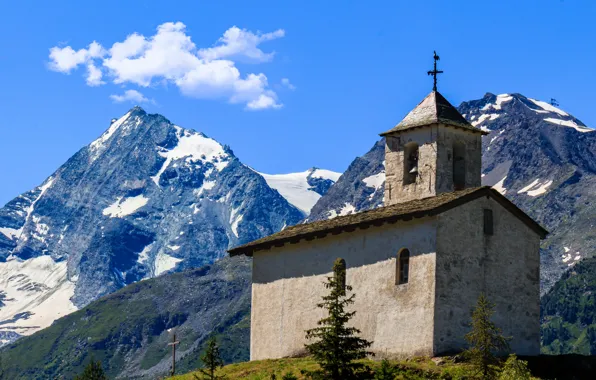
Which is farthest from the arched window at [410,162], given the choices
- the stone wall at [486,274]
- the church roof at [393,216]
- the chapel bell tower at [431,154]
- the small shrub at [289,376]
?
the small shrub at [289,376]

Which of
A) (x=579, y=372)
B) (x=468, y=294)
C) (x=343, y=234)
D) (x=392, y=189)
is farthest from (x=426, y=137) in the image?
(x=579, y=372)

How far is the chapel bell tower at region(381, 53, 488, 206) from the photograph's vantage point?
62.0 metres

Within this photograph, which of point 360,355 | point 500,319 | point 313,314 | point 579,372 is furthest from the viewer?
point 313,314

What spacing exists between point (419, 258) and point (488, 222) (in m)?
4.16

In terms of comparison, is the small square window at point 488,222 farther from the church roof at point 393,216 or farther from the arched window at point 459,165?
the arched window at point 459,165

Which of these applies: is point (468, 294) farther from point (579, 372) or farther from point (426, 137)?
point (426, 137)

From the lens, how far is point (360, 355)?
1865 inches

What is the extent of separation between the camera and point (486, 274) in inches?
2185

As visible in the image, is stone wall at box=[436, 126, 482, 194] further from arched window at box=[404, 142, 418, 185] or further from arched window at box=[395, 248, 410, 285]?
arched window at box=[395, 248, 410, 285]

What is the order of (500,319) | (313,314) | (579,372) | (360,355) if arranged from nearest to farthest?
(360,355), (579,372), (500,319), (313,314)

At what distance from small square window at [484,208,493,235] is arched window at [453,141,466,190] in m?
6.22

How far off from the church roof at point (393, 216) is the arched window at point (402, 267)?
160 centimetres

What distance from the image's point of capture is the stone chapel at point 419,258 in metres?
54.0

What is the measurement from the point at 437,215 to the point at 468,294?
153 inches
